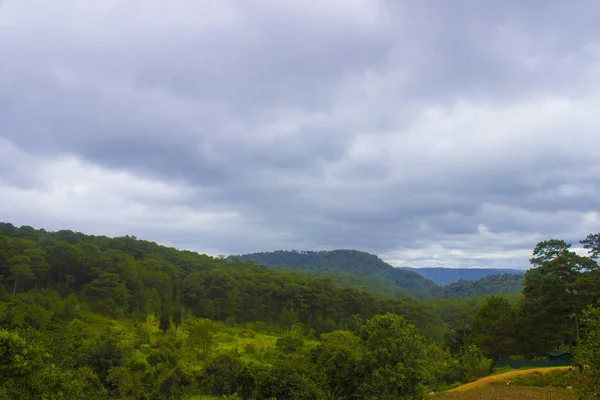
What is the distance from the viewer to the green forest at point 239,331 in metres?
16.0

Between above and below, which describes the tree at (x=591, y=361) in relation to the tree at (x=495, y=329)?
above

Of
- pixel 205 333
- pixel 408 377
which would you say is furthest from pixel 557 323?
pixel 205 333

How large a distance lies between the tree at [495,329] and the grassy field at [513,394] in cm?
1633

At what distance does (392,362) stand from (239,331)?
141 feet

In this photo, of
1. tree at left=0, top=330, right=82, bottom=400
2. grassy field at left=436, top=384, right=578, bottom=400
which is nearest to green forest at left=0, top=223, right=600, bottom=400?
tree at left=0, top=330, right=82, bottom=400

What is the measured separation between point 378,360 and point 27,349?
12509 mm

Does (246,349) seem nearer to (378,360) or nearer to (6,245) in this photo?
(378,360)

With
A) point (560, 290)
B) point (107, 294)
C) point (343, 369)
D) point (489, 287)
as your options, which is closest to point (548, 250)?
point (560, 290)

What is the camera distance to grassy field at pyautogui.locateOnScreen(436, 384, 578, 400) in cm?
2364

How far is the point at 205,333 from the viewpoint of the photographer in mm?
34062

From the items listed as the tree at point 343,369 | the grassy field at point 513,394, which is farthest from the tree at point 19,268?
the grassy field at point 513,394

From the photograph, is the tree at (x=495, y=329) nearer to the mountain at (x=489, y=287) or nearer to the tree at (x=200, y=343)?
the tree at (x=200, y=343)

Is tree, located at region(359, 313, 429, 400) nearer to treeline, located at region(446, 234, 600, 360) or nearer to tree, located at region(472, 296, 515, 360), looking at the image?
treeline, located at region(446, 234, 600, 360)

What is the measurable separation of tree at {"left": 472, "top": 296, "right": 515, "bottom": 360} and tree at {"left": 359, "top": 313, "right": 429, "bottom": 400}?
30.6m
